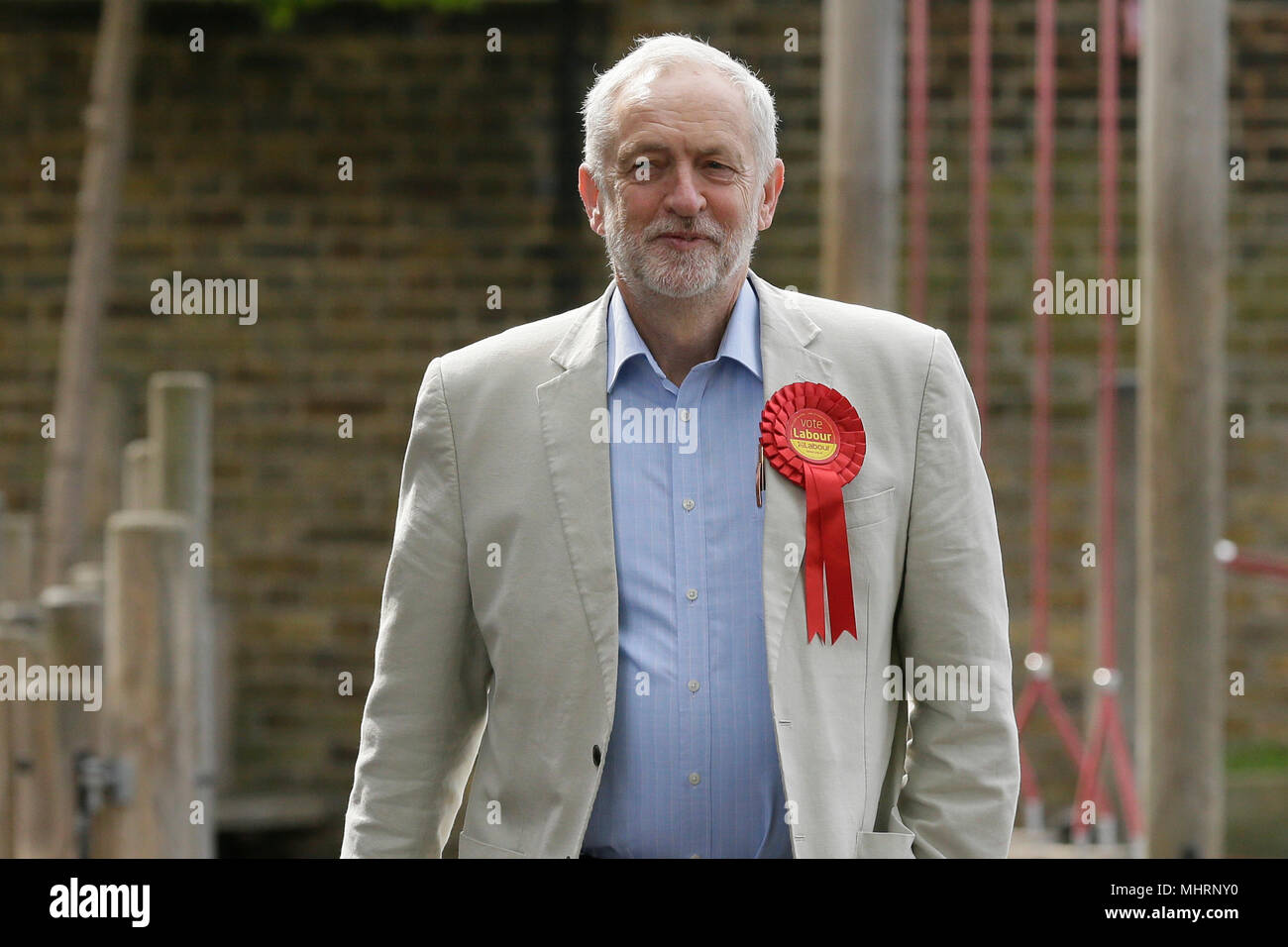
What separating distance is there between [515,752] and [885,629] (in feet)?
1.51

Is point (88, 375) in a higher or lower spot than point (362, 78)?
lower

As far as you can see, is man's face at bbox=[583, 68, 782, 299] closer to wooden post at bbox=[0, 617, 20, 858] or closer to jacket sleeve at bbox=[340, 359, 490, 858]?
jacket sleeve at bbox=[340, 359, 490, 858]

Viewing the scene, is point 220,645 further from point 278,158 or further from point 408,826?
point 408,826

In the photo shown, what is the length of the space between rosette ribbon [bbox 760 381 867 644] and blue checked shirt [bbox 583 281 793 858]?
6 cm

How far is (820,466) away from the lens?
83.5 inches

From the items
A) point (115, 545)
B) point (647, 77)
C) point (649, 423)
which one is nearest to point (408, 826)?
point (649, 423)

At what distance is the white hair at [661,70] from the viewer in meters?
2.23

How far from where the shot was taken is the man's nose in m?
2.17

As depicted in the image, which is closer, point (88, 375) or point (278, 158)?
point (88, 375)

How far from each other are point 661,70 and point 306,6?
513 cm

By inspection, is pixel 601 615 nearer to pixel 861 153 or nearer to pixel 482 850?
pixel 482 850

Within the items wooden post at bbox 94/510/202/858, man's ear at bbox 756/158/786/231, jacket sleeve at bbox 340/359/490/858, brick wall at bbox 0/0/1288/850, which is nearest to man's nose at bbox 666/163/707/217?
man's ear at bbox 756/158/786/231

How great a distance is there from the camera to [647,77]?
2.21m

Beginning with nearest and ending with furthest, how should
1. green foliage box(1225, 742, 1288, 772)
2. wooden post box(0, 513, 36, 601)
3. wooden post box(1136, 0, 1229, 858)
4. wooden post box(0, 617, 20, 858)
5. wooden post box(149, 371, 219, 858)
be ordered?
1. wooden post box(1136, 0, 1229, 858)
2. wooden post box(0, 617, 20, 858)
3. wooden post box(149, 371, 219, 858)
4. wooden post box(0, 513, 36, 601)
5. green foliage box(1225, 742, 1288, 772)
